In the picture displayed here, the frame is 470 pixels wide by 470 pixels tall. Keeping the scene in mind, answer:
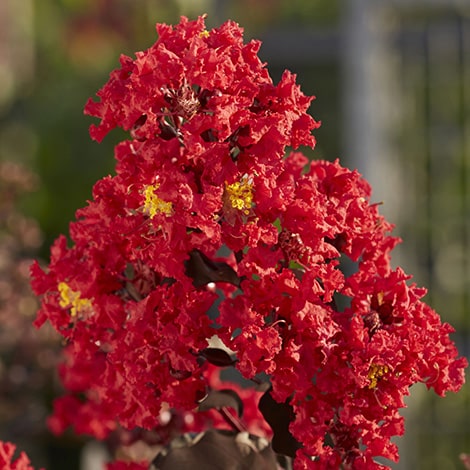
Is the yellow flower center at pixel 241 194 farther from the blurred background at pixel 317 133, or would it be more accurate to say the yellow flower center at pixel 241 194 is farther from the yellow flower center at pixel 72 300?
the blurred background at pixel 317 133

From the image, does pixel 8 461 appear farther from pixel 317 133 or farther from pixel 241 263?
pixel 317 133

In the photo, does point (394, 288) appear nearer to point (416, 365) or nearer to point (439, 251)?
point (416, 365)

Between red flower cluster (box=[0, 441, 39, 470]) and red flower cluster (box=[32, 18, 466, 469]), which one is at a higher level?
red flower cluster (box=[32, 18, 466, 469])

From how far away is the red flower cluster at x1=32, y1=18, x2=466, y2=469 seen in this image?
0.69 m

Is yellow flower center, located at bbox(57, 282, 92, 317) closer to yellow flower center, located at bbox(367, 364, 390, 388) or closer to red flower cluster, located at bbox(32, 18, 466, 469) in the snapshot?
red flower cluster, located at bbox(32, 18, 466, 469)

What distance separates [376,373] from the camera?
719 millimetres

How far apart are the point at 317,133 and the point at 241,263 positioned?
13.2 feet

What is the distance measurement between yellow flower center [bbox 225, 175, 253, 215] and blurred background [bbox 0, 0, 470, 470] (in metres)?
0.88

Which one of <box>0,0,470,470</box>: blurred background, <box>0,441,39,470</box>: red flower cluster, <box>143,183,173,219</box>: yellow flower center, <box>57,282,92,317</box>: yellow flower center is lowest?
<box>0,441,39,470</box>: red flower cluster

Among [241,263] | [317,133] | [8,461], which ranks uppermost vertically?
[317,133]

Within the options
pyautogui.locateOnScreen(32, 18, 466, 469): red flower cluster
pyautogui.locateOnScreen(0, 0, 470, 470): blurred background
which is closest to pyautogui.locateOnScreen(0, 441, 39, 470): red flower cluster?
pyautogui.locateOnScreen(32, 18, 466, 469): red flower cluster

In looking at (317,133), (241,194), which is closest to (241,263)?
(241,194)

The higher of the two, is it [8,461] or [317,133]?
[317,133]

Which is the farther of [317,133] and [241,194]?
[317,133]
